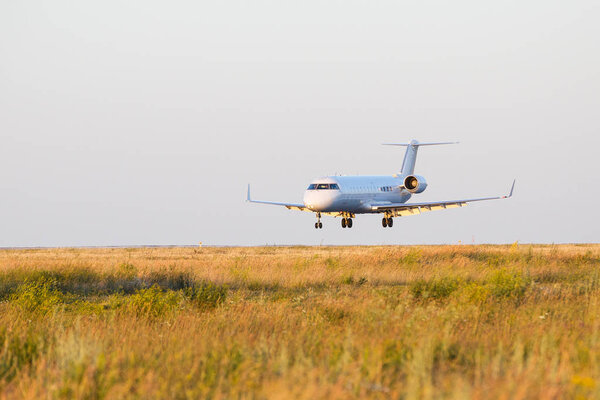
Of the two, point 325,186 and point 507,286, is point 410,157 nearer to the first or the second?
point 325,186

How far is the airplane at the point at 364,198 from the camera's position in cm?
5588

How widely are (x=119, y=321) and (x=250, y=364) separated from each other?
5668 millimetres

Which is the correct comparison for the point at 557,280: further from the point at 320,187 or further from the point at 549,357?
the point at 320,187

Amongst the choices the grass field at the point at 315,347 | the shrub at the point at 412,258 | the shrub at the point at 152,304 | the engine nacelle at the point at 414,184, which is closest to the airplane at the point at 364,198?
the engine nacelle at the point at 414,184

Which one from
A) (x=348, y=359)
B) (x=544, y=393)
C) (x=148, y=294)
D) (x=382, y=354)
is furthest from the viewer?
(x=148, y=294)

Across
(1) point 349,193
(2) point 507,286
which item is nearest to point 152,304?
(2) point 507,286

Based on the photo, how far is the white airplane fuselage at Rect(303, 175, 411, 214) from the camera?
183 feet

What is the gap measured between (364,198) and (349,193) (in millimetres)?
2436

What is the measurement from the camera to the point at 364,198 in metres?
58.9

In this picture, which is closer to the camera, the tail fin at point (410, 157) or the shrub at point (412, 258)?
the shrub at point (412, 258)

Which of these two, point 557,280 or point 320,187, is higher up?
point 320,187

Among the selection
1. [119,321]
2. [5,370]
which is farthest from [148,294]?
[5,370]

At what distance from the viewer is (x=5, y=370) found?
945 cm

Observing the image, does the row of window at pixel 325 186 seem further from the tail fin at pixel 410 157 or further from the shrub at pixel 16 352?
the shrub at pixel 16 352
